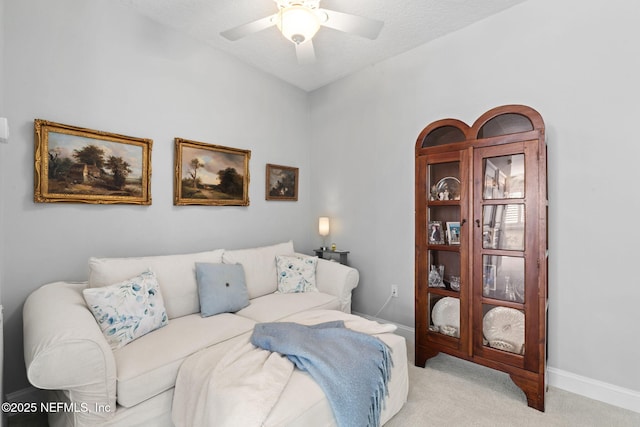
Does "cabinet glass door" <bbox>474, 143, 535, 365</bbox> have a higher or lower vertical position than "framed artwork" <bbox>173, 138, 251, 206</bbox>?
lower

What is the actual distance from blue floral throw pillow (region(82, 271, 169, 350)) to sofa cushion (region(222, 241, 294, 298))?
74 centimetres

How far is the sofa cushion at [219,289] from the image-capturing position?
7.56 ft

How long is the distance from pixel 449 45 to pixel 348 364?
2753 millimetres

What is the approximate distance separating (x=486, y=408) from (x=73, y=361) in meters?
2.33

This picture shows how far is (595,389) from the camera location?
6.59 feet

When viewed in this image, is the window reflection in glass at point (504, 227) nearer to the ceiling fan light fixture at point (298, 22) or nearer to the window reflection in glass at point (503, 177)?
the window reflection in glass at point (503, 177)

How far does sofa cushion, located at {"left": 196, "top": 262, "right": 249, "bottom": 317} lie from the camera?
7.56 feet

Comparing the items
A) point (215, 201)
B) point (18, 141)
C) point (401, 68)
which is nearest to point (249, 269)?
point (215, 201)

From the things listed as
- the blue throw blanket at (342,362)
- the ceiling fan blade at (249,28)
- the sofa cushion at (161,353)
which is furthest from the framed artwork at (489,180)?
the sofa cushion at (161,353)

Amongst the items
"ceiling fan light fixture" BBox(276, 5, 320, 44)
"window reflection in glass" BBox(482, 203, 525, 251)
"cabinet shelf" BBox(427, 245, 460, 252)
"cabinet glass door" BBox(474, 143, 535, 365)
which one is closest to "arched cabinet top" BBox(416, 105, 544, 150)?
"cabinet glass door" BBox(474, 143, 535, 365)

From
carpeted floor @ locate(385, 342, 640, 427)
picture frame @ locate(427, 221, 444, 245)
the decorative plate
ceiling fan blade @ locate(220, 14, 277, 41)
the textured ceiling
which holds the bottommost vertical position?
Answer: carpeted floor @ locate(385, 342, 640, 427)

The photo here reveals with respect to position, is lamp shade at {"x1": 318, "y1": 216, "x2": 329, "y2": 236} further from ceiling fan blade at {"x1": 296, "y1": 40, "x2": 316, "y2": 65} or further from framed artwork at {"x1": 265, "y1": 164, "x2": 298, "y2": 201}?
ceiling fan blade at {"x1": 296, "y1": 40, "x2": 316, "y2": 65}

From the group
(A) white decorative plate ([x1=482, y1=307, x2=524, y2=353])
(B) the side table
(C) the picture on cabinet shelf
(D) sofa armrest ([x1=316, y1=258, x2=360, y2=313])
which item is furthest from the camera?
(B) the side table

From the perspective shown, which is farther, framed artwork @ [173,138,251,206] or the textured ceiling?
framed artwork @ [173,138,251,206]
